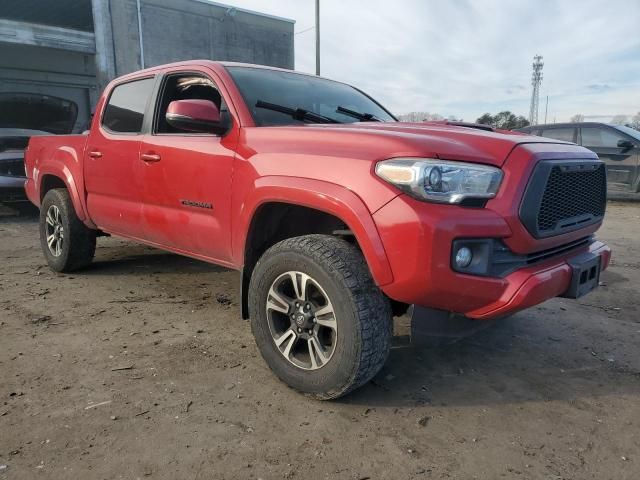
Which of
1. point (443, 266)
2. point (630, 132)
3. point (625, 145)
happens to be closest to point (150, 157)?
point (443, 266)

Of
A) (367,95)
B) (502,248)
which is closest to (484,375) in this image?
(502,248)

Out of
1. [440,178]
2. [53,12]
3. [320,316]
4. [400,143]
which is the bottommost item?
[320,316]

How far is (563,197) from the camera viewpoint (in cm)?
267

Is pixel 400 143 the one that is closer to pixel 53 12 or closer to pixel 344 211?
pixel 344 211

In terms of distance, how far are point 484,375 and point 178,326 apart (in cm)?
210

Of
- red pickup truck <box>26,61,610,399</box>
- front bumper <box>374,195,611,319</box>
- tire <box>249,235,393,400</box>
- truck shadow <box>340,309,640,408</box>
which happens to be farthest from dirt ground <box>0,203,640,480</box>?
front bumper <box>374,195,611,319</box>

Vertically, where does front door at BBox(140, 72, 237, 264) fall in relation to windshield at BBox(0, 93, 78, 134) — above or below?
below

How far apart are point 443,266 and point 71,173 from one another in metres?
3.80

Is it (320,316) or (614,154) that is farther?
(614,154)

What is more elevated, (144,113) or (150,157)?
(144,113)

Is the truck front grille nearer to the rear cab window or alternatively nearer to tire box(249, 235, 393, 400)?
tire box(249, 235, 393, 400)

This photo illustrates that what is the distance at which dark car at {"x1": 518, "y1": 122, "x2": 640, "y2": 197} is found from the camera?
386 inches

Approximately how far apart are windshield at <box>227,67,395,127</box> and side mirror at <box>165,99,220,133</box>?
10.4 inches

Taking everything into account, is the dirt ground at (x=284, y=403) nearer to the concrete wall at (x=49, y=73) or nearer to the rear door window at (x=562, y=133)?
the rear door window at (x=562, y=133)
